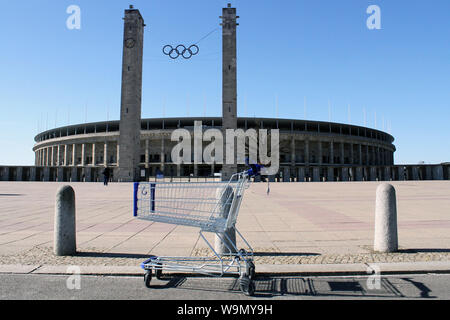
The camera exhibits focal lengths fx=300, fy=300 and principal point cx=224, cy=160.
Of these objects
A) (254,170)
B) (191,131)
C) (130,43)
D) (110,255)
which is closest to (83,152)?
(191,131)

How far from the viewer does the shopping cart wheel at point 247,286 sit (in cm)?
317

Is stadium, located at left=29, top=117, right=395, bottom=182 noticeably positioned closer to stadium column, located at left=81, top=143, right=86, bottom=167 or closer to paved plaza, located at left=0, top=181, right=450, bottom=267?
stadium column, located at left=81, top=143, right=86, bottom=167

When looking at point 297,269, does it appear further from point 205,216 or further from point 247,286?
point 205,216

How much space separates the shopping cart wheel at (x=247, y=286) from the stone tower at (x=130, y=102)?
40.7 metres

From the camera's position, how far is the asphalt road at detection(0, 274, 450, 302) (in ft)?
10.3

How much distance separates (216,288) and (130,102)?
41.9 meters

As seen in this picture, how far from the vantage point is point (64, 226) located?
15.3ft

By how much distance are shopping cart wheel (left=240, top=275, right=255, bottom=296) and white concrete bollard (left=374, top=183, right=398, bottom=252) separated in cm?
270

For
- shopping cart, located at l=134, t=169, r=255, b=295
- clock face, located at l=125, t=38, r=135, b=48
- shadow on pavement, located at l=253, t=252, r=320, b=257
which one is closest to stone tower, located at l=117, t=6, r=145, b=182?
clock face, located at l=125, t=38, r=135, b=48

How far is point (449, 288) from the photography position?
11.0 ft
